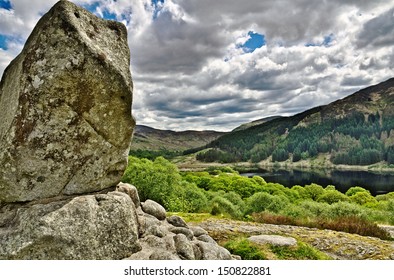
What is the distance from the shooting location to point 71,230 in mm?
9352

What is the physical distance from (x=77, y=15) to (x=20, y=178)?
17.5 ft

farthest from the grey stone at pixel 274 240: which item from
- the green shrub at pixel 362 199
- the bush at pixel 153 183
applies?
the green shrub at pixel 362 199

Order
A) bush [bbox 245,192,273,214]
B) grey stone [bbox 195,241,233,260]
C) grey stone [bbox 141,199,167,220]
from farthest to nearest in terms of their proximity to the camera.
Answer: bush [bbox 245,192,273,214] < grey stone [bbox 141,199,167,220] < grey stone [bbox 195,241,233,260]

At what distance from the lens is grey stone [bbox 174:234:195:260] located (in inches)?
417

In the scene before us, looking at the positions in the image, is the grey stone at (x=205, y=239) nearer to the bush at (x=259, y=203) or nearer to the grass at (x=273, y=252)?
the grass at (x=273, y=252)

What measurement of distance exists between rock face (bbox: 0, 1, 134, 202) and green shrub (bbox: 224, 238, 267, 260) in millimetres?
6957

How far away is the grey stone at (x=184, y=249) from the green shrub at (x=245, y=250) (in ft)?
12.3

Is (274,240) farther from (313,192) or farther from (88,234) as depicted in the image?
(313,192)

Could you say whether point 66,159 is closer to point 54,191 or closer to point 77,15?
point 54,191

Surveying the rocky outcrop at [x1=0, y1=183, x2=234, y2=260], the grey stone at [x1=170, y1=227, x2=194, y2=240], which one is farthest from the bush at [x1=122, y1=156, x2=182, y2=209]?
the rocky outcrop at [x1=0, y1=183, x2=234, y2=260]

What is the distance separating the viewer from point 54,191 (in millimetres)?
10008

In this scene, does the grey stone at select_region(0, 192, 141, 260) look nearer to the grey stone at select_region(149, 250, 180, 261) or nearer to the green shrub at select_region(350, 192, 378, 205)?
the grey stone at select_region(149, 250, 180, 261)

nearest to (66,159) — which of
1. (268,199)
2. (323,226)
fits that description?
(323,226)

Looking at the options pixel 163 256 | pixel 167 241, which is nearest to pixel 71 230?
pixel 163 256
